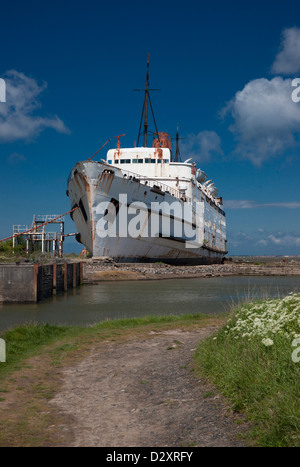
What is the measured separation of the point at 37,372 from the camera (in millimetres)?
8273

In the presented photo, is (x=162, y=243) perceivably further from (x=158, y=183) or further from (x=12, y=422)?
(x=12, y=422)

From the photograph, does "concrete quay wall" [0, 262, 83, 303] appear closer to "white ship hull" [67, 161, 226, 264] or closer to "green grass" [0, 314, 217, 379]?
"green grass" [0, 314, 217, 379]

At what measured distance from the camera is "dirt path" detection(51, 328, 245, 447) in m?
4.96

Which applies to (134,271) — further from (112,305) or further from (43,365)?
(43,365)

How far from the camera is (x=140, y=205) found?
38.6m

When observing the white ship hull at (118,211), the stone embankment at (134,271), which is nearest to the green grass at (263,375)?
the stone embankment at (134,271)

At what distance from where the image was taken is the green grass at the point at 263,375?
4.41 metres

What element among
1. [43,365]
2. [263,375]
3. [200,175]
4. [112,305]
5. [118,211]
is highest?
[200,175]

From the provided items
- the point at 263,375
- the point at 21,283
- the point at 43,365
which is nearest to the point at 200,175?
the point at 21,283

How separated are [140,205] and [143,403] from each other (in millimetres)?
32607

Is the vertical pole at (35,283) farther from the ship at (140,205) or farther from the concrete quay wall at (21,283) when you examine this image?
the ship at (140,205)

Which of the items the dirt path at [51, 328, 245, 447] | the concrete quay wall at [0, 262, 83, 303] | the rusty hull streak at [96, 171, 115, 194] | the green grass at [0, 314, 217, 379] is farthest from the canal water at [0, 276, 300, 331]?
the rusty hull streak at [96, 171, 115, 194]

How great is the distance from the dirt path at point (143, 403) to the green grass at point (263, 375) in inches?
9.2
